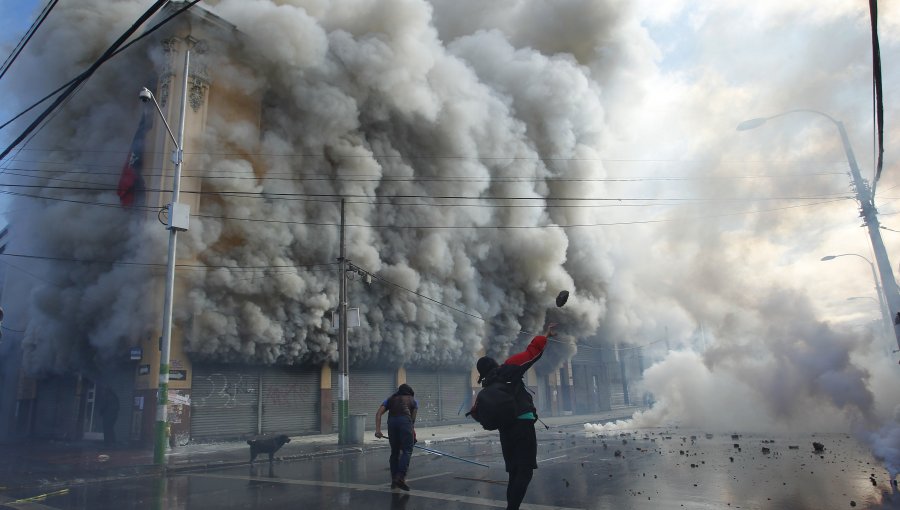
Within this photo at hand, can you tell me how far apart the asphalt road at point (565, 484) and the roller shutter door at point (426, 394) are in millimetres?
11438

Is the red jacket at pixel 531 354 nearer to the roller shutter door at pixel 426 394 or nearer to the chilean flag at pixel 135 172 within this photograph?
the chilean flag at pixel 135 172

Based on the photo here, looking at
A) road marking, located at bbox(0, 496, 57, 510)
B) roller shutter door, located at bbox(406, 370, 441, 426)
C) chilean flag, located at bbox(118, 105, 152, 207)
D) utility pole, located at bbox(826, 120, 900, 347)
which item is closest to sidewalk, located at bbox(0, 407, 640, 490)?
road marking, located at bbox(0, 496, 57, 510)

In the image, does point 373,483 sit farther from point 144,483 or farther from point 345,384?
point 345,384

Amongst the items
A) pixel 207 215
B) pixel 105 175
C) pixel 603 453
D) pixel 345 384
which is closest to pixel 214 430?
pixel 345 384

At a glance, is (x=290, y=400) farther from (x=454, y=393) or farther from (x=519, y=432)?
(x=519, y=432)

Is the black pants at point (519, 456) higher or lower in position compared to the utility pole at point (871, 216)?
lower

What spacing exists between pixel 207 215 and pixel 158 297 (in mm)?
3084

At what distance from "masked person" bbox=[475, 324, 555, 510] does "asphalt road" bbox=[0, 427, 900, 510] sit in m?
1.64

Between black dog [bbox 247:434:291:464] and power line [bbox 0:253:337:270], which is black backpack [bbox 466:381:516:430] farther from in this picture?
power line [bbox 0:253:337:270]

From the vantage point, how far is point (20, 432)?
66.1ft

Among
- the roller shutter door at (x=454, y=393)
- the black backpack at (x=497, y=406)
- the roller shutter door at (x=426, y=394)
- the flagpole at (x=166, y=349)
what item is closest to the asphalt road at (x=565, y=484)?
the flagpole at (x=166, y=349)

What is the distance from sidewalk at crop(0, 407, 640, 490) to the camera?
9.84 meters

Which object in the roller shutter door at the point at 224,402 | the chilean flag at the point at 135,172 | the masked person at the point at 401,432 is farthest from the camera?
the chilean flag at the point at 135,172

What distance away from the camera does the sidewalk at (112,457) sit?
9.84 m
